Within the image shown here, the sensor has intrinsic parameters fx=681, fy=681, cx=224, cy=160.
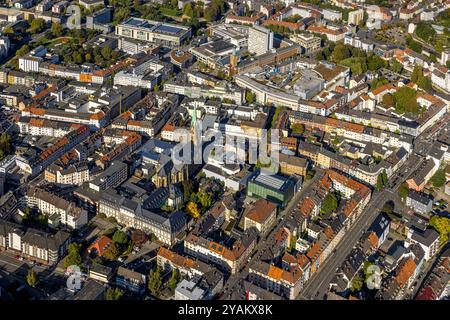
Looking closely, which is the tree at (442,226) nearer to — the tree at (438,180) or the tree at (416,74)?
the tree at (438,180)

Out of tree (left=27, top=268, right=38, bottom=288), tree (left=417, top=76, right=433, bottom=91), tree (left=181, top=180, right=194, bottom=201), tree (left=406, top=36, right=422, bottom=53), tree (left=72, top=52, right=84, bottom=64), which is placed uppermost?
tree (left=406, top=36, right=422, bottom=53)

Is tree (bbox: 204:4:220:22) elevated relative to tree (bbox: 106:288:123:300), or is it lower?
elevated

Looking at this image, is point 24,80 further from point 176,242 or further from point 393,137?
point 393,137

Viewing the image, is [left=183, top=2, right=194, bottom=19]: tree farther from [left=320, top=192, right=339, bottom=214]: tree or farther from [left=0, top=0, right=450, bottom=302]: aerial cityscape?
[left=320, top=192, right=339, bottom=214]: tree

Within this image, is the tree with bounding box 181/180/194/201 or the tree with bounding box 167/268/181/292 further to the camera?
the tree with bounding box 181/180/194/201

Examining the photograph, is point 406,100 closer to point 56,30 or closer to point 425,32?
point 425,32

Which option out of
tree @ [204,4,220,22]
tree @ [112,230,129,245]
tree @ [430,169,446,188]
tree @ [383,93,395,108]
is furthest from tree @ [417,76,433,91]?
tree @ [112,230,129,245]
